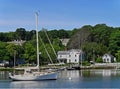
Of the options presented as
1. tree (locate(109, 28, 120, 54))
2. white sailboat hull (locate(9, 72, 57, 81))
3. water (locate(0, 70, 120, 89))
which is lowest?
water (locate(0, 70, 120, 89))

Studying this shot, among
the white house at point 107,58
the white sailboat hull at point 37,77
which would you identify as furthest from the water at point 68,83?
the white house at point 107,58

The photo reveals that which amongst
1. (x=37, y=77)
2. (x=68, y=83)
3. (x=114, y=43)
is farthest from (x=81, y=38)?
(x=68, y=83)

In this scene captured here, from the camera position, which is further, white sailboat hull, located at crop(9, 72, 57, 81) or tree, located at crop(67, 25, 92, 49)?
tree, located at crop(67, 25, 92, 49)

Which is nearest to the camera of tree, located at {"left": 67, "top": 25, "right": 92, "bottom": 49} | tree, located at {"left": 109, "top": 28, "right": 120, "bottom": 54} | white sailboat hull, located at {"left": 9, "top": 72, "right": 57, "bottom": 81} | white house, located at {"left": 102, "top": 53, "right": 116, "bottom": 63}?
white sailboat hull, located at {"left": 9, "top": 72, "right": 57, "bottom": 81}

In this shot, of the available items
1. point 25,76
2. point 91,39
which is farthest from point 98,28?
point 25,76

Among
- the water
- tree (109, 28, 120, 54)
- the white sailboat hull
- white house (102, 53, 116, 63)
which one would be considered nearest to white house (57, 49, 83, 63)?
tree (109, 28, 120, 54)

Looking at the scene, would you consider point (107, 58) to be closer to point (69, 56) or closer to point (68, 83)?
point (69, 56)

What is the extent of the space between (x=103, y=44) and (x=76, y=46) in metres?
13.7

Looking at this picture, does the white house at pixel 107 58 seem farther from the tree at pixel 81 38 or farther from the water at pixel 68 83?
the water at pixel 68 83

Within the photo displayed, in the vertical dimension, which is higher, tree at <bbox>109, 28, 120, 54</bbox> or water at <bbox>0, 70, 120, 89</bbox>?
tree at <bbox>109, 28, 120, 54</bbox>

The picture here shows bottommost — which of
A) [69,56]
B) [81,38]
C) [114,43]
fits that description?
[69,56]

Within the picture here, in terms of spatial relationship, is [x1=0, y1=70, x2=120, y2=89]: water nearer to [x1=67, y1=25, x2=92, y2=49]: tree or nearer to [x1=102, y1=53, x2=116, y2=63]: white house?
[x1=102, y1=53, x2=116, y2=63]: white house

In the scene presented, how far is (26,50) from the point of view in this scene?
435 ft

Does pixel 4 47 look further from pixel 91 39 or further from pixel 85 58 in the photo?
pixel 91 39
